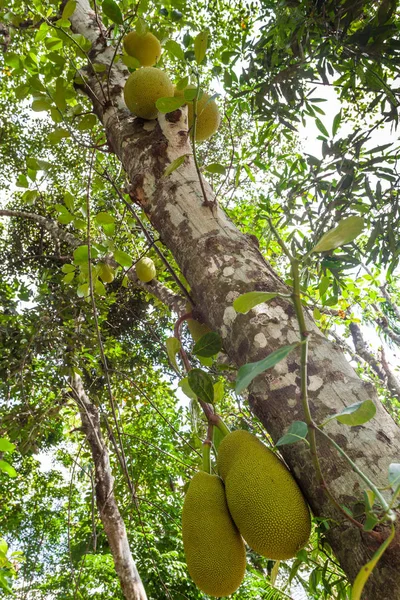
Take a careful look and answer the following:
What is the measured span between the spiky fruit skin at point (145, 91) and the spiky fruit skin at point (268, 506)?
2.60 feet

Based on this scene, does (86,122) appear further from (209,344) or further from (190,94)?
(209,344)

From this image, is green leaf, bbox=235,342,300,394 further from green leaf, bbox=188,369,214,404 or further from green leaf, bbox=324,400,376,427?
green leaf, bbox=188,369,214,404

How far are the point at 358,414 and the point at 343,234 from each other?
181mm

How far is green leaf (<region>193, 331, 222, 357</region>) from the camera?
669 millimetres

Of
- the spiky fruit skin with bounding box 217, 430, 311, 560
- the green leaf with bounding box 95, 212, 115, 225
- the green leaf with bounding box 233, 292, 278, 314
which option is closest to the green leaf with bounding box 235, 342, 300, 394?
the green leaf with bounding box 233, 292, 278, 314

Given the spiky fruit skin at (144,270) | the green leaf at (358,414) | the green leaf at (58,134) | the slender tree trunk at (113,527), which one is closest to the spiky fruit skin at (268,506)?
the green leaf at (358,414)

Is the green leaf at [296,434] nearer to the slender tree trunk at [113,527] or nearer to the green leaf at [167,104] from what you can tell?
the green leaf at [167,104]

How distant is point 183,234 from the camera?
31.0 inches

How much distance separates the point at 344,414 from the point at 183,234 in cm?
46

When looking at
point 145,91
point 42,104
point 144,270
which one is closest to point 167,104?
point 145,91

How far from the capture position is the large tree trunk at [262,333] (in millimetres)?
451

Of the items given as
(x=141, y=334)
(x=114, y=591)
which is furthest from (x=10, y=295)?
(x=114, y=591)

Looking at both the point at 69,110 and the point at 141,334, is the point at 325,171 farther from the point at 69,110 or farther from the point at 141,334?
the point at 141,334

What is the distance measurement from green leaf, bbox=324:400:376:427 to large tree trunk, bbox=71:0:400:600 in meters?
0.05
